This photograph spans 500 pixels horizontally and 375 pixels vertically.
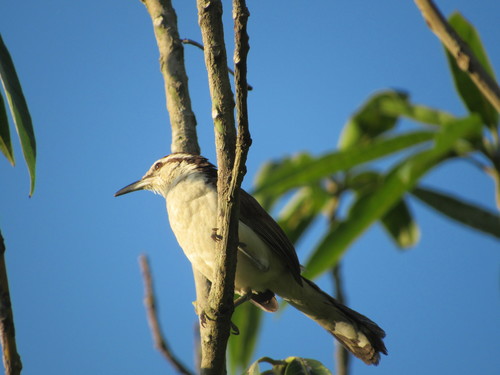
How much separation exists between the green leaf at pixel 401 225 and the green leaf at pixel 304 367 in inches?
93.8

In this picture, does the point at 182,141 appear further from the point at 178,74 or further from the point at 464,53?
the point at 464,53

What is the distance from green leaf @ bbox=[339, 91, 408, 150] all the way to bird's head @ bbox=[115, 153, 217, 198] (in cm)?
129

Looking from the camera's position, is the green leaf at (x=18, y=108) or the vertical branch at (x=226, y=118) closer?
the vertical branch at (x=226, y=118)

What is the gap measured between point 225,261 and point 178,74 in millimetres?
2034

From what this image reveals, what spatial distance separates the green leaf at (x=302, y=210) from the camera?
5230 mm

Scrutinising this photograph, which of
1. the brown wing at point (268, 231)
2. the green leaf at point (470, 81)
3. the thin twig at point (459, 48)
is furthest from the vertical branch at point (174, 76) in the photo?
the thin twig at point (459, 48)

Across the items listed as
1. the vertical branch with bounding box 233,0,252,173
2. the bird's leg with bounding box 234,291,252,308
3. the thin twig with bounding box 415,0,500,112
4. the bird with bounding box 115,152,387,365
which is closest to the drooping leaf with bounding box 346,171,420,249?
the bird with bounding box 115,152,387,365

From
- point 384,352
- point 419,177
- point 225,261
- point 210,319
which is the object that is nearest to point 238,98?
point 225,261

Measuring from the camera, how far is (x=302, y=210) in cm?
559

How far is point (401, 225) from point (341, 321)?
1.40m

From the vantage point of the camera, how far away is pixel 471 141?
3969mm

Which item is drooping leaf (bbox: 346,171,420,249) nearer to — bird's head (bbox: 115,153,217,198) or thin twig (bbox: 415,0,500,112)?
bird's head (bbox: 115,153,217,198)

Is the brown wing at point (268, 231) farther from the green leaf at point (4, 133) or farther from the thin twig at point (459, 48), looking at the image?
the thin twig at point (459, 48)

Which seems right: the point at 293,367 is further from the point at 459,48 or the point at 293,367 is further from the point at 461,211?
the point at 459,48
